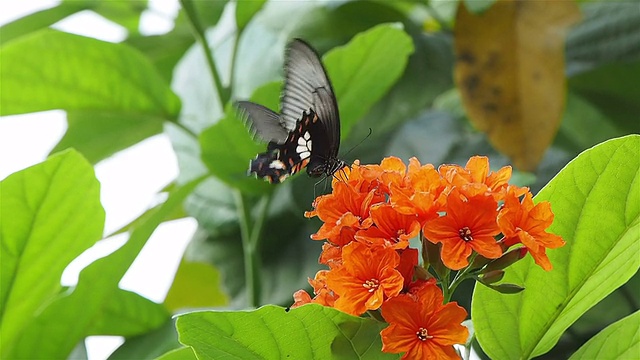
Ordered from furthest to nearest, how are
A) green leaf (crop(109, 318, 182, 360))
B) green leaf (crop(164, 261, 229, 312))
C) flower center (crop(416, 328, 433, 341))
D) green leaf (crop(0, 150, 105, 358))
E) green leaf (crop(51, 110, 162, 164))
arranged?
green leaf (crop(164, 261, 229, 312)), green leaf (crop(51, 110, 162, 164)), green leaf (crop(109, 318, 182, 360)), green leaf (crop(0, 150, 105, 358)), flower center (crop(416, 328, 433, 341))

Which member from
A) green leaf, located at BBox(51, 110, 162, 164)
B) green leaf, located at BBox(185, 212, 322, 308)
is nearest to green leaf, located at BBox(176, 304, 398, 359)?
green leaf, located at BBox(185, 212, 322, 308)

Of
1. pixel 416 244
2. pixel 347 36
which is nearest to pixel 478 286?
pixel 416 244

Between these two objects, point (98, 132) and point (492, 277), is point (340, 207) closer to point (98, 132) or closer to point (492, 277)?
point (492, 277)

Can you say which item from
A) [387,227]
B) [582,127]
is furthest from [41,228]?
[582,127]

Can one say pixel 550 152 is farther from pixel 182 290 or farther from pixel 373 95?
pixel 182 290

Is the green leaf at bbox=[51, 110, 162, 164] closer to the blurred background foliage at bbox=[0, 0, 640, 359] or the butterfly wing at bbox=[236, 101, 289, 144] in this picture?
the blurred background foliage at bbox=[0, 0, 640, 359]

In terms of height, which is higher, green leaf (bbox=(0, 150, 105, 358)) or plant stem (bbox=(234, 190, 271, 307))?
green leaf (bbox=(0, 150, 105, 358))
